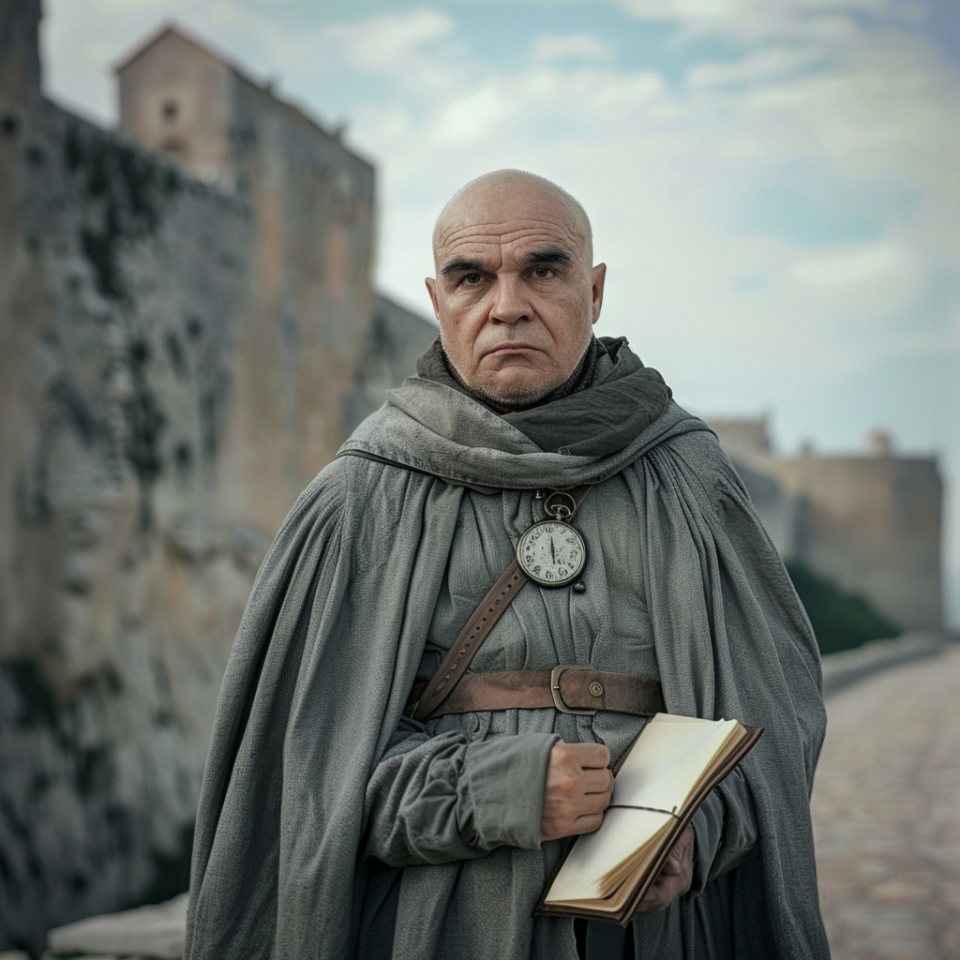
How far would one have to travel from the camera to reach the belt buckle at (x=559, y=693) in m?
1.65

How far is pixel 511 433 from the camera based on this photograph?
175 cm

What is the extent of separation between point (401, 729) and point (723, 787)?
51 cm

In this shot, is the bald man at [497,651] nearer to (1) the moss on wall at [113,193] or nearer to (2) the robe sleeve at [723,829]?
(2) the robe sleeve at [723,829]

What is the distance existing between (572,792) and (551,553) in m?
0.39

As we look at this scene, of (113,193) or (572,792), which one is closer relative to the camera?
(572,792)

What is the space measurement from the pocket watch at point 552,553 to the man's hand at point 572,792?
288 mm

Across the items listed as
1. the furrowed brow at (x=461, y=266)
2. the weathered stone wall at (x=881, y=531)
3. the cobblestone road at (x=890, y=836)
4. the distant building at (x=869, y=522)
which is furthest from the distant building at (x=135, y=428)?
the weathered stone wall at (x=881, y=531)

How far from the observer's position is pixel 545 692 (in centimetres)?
167

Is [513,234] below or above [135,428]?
below

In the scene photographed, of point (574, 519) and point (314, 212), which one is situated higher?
point (314, 212)

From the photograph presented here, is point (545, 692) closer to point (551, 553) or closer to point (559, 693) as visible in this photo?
point (559, 693)

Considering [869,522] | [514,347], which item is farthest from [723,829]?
[869,522]

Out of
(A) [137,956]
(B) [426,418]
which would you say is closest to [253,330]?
(A) [137,956]

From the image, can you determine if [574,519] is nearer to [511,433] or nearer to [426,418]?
[511,433]
